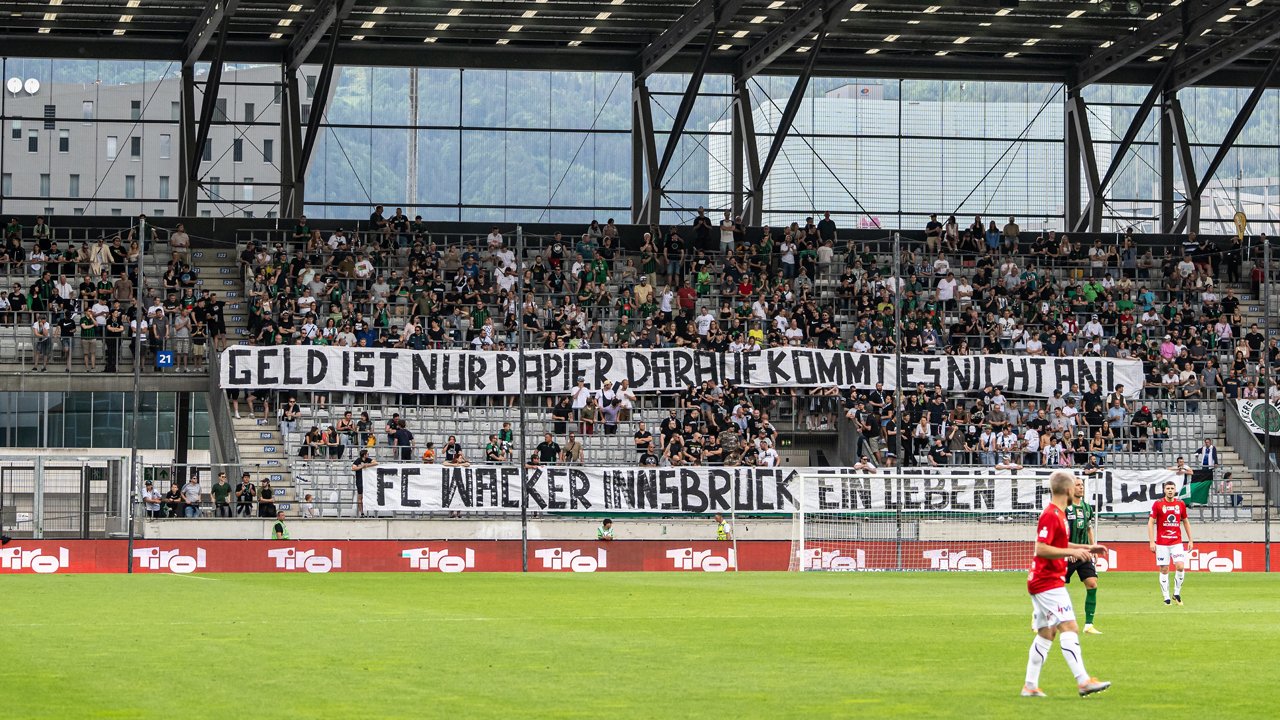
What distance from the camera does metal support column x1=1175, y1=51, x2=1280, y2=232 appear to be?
54.8 metres

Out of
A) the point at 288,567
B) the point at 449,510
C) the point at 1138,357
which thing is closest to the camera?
the point at 288,567

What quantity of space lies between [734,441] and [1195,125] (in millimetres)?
25733

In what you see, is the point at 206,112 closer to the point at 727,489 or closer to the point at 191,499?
the point at 191,499

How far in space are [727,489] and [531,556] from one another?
5.94 meters

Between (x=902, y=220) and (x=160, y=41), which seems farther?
(x=902, y=220)

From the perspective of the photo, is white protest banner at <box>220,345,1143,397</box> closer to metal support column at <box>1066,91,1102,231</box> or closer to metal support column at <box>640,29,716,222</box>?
metal support column at <box>640,29,716,222</box>

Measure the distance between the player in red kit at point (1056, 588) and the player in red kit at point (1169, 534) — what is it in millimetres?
14700

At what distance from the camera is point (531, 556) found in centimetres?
3750

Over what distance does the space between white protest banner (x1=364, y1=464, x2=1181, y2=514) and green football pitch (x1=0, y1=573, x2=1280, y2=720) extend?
409 inches

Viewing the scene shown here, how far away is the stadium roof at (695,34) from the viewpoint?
50625mm

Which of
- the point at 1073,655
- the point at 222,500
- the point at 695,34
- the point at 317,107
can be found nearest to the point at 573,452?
the point at 222,500

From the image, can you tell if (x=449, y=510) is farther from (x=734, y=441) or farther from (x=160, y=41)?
(x=160, y=41)

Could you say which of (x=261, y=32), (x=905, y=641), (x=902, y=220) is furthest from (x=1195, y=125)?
(x=905, y=641)

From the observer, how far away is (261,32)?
52.9 metres
